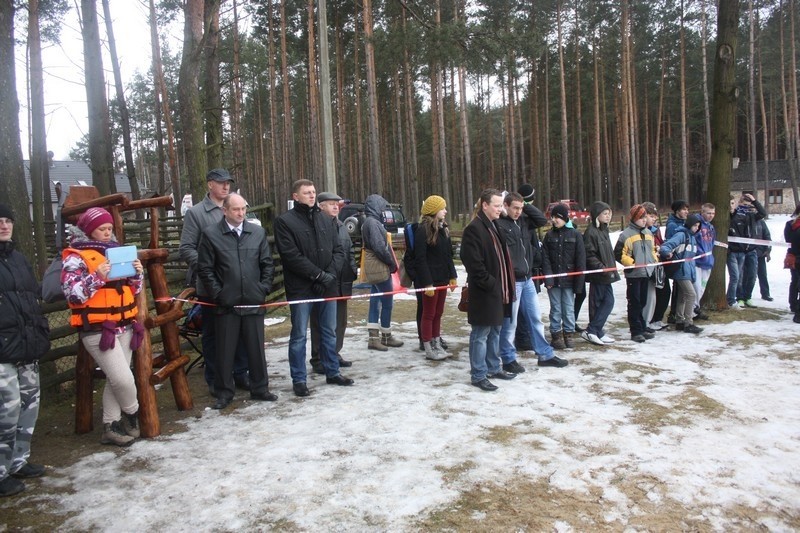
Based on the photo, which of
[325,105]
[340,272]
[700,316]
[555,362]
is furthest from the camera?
[325,105]

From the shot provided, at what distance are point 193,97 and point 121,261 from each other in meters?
6.34

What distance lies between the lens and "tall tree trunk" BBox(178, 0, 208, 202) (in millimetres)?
9461

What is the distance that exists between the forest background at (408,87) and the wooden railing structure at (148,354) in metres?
1.38

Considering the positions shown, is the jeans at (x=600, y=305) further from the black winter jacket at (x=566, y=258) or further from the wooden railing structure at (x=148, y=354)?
the wooden railing structure at (x=148, y=354)

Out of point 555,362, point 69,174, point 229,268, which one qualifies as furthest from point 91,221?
point 69,174

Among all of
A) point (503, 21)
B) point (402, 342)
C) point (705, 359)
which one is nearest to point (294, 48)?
point (503, 21)

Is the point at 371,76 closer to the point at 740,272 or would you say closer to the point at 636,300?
the point at 740,272

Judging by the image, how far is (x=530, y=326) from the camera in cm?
627

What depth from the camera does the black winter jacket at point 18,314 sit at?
358 cm

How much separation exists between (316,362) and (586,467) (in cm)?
345

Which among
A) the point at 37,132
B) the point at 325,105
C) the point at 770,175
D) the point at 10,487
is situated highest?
the point at 770,175

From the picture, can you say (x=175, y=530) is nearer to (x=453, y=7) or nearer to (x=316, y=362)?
(x=316, y=362)

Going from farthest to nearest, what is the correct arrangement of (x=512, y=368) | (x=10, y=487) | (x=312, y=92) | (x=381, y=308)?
(x=312, y=92), (x=381, y=308), (x=512, y=368), (x=10, y=487)

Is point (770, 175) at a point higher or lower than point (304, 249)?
higher
